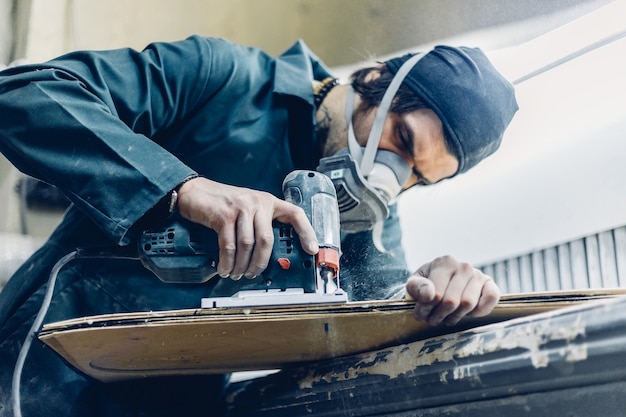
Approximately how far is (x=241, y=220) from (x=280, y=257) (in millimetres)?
75

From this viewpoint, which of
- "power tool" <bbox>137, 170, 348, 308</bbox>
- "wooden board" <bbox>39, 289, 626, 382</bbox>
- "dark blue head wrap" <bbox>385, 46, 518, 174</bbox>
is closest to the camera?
"wooden board" <bbox>39, 289, 626, 382</bbox>

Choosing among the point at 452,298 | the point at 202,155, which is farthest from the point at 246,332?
the point at 202,155

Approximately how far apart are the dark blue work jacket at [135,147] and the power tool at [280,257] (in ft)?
0.16

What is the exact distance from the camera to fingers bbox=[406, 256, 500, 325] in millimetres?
875

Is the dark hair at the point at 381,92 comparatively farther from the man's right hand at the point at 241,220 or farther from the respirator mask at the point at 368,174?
the man's right hand at the point at 241,220

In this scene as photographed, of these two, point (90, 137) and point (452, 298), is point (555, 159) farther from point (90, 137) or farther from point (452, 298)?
point (90, 137)

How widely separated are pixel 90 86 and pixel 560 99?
740 millimetres

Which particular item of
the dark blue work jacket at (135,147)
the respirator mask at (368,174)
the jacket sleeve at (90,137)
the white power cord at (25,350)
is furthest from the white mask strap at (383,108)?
the white power cord at (25,350)

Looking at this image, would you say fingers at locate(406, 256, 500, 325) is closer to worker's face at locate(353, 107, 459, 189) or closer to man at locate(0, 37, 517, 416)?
man at locate(0, 37, 517, 416)

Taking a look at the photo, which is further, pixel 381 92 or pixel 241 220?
pixel 381 92

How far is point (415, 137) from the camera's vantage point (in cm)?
131

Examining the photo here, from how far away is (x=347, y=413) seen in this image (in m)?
0.96

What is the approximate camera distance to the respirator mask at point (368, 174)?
122 cm

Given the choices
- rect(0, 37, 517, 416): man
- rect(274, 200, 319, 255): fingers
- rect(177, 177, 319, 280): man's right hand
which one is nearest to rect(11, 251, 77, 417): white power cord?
rect(0, 37, 517, 416): man
